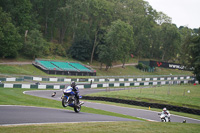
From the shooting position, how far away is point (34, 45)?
66.4m

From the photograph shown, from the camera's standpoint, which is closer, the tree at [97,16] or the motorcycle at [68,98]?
the motorcycle at [68,98]

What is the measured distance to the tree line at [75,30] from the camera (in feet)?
215

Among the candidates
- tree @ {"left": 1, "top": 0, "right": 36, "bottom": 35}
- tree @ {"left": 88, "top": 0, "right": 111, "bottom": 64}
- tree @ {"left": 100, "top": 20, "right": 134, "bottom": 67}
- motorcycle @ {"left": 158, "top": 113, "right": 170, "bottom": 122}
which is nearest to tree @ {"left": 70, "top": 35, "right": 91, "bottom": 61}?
tree @ {"left": 88, "top": 0, "right": 111, "bottom": 64}

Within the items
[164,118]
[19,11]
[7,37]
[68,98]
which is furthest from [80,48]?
[68,98]

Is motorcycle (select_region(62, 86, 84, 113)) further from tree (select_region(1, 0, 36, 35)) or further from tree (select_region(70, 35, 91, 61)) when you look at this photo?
tree (select_region(70, 35, 91, 61))

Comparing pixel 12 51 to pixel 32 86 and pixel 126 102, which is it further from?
pixel 126 102

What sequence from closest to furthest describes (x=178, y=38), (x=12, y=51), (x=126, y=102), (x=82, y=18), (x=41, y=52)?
(x=126, y=102) → (x=12, y=51) → (x=41, y=52) → (x=82, y=18) → (x=178, y=38)

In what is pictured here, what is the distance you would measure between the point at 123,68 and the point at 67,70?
96.4ft

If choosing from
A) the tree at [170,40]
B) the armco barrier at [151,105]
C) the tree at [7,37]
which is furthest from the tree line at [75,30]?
the armco barrier at [151,105]

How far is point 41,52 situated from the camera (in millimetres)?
69125

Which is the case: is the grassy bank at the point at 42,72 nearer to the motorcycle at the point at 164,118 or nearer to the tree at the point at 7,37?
the tree at the point at 7,37

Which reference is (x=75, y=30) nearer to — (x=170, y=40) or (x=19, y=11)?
(x=19, y=11)

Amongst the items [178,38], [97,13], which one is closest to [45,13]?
[97,13]

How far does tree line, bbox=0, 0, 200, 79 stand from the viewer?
65438 millimetres
